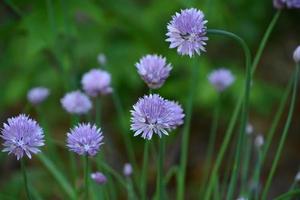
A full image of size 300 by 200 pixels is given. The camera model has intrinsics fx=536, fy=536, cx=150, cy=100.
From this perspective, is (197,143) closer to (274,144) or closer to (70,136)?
(274,144)

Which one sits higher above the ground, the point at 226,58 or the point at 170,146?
the point at 226,58

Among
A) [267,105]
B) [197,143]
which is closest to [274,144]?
[197,143]

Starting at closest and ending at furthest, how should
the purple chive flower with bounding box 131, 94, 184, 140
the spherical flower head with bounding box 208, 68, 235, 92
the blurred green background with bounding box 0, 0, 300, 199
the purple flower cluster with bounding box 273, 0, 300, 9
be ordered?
the purple chive flower with bounding box 131, 94, 184, 140 < the purple flower cluster with bounding box 273, 0, 300, 9 < the spherical flower head with bounding box 208, 68, 235, 92 < the blurred green background with bounding box 0, 0, 300, 199

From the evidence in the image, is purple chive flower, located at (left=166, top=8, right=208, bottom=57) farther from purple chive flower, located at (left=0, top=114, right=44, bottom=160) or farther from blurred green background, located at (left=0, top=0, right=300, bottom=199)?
blurred green background, located at (left=0, top=0, right=300, bottom=199)

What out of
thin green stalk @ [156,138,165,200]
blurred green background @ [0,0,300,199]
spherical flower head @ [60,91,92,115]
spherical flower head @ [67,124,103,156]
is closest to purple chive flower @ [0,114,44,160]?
spherical flower head @ [67,124,103,156]

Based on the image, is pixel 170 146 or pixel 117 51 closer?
pixel 117 51

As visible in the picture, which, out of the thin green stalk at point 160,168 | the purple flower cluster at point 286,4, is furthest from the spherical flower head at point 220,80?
the thin green stalk at point 160,168

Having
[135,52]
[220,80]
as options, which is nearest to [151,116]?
[220,80]
